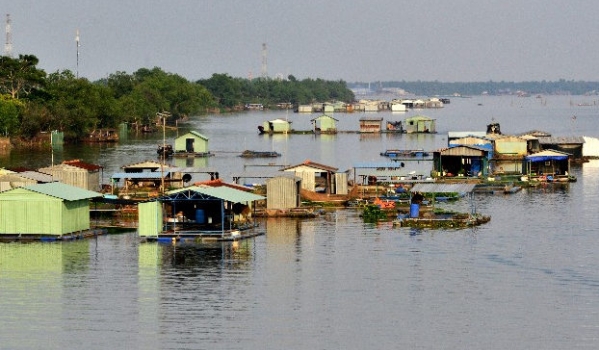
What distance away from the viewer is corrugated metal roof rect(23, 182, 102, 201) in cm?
3903

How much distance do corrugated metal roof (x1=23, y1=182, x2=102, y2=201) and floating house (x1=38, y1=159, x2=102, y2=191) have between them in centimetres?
785

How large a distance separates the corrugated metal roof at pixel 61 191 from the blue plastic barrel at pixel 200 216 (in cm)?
326

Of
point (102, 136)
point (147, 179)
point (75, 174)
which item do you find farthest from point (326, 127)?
point (75, 174)

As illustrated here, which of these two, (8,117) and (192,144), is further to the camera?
(8,117)

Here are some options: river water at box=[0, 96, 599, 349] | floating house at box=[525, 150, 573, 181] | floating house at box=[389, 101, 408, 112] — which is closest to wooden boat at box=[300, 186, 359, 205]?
river water at box=[0, 96, 599, 349]

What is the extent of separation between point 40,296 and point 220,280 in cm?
470

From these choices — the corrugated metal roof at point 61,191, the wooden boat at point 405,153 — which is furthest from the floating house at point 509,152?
the corrugated metal roof at point 61,191

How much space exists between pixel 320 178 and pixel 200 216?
10.8 m

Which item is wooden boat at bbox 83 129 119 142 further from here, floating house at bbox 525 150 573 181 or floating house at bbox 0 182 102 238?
floating house at bbox 0 182 102 238

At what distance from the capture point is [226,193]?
4072 centimetres

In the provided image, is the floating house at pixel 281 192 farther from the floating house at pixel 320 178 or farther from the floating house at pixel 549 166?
the floating house at pixel 549 166

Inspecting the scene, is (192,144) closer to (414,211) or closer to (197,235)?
(414,211)

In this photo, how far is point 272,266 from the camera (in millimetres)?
35875

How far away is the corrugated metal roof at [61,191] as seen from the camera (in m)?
39.0
